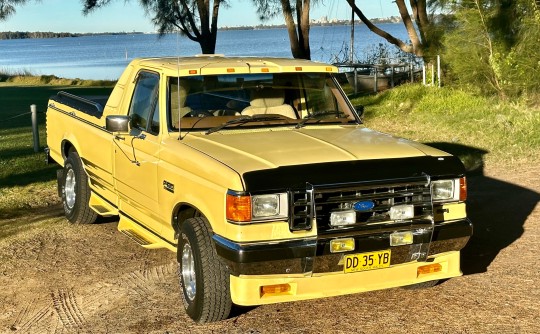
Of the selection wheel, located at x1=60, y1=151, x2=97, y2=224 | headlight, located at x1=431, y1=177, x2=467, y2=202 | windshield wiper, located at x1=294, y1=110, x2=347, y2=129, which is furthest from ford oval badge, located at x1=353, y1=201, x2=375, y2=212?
wheel, located at x1=60, y1=151, x2=97, y2=224

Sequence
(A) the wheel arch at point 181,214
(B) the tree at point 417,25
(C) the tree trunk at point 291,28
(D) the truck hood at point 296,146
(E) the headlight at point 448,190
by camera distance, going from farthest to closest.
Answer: (C) the tree trunk at point 291,28 < (B) the tree at point 417,25 < (A) the wheel arch at point 181,214 < (E) the headlight at point 448,190 < (D) the truck hood at point 296,146

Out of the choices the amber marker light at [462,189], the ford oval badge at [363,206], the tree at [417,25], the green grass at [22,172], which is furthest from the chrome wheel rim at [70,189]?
the tree at [417,25]

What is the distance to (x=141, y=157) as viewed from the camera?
6887 millimetres

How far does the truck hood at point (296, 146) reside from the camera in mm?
5703

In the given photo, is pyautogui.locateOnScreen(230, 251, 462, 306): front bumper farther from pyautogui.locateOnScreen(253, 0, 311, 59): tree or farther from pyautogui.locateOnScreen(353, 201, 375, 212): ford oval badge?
pyautogui.locateOnScreen(253, 0, 311, 59): tree

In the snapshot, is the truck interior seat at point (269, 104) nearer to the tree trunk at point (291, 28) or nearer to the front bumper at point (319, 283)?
the front bumper at point (319, 283)

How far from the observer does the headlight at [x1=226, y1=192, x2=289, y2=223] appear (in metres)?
5.32

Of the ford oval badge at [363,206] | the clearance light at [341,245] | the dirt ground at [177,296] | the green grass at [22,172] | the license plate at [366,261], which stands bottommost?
the dirt ground at [177,296]

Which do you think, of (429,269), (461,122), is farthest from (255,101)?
(461,122)

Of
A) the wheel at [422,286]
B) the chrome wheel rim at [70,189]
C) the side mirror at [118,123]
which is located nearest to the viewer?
the wheel at [422,286]

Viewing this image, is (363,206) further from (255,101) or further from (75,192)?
(75,192)

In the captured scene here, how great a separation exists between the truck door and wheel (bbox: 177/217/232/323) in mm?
938

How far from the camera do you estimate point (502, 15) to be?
53.0 feet

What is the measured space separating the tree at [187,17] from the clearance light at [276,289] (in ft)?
73.0
